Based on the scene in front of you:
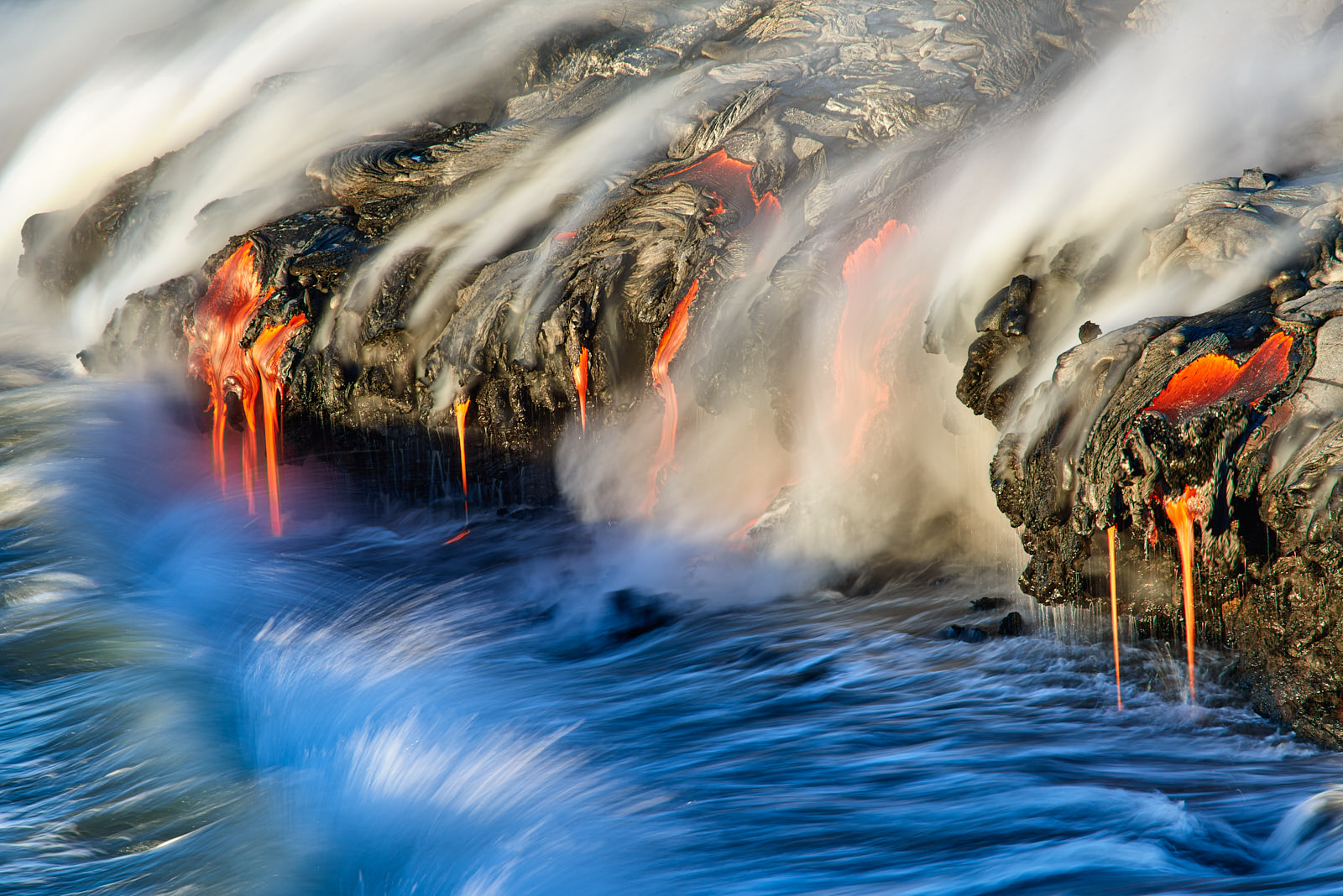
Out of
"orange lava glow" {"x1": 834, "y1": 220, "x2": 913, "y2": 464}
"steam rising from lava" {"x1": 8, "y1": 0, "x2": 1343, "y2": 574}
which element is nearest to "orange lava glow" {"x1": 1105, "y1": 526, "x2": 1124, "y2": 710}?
"steam rising from lava" {"x1": 8, "y1": 0, "x2": 1343, "y2": 574}

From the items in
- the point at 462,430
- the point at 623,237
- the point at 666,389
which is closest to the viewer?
the point at 666,389

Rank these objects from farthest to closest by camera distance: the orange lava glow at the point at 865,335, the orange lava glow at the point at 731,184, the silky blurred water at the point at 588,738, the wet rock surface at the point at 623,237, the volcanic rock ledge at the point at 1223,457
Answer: the orange lava glow at the point at 731,184, the wet rock surface at the point at 623,237, the orange lava glow at the point at 865,335, the volcanic rock ledge at the point at 1223,457, the silky blurred water at the point at 588,738

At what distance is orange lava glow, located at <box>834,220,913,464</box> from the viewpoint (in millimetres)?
6602

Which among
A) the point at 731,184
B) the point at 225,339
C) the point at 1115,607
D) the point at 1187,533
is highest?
the point at 731,184

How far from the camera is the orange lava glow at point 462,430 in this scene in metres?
8.05

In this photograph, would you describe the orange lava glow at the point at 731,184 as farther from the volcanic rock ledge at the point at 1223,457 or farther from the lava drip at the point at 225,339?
the lava drip at the point at 225,339

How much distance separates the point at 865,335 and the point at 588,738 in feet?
9.51

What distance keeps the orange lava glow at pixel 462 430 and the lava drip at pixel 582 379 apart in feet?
2.61

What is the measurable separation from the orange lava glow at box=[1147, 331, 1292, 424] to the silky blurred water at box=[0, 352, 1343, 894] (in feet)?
3.60

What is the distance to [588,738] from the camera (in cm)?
494

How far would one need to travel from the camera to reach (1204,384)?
15.2ft

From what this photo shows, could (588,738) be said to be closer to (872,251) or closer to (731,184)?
(872,251)

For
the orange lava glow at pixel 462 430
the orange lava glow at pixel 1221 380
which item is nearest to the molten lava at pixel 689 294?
the orange lava glow at pixel 462 430

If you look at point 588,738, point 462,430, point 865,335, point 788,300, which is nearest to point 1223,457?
point 865,335
